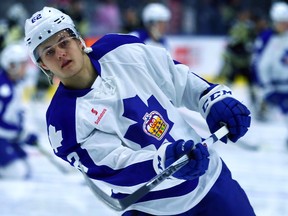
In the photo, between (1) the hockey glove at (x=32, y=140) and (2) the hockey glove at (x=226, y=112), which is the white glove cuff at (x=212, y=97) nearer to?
(2) the hockey glove at (x=226, y=112)

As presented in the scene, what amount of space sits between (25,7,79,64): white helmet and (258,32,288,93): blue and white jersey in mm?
4625

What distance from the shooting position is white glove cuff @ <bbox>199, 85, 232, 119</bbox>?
2.45 metres

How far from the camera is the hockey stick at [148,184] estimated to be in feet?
7.18

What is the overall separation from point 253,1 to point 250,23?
1185 mm

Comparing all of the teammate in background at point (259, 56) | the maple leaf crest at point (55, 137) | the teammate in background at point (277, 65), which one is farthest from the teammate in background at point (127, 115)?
the teammate in background at point (259, 56)

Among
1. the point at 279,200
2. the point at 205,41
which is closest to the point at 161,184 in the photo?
the point at 279,200

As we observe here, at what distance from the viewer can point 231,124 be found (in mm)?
2359

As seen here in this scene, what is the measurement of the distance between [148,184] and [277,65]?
4.86 m

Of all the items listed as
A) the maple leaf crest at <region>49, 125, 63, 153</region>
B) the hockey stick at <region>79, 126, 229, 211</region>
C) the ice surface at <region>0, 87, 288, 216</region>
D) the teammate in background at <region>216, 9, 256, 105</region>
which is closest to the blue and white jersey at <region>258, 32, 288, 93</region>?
the ice surface at <region>0, 87, 288, 216</region>

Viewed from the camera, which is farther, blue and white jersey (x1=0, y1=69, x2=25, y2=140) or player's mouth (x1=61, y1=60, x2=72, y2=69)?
blue and white jersey (x1=0, y1=69, x2=25, y2=140)

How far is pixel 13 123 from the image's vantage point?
5.62m

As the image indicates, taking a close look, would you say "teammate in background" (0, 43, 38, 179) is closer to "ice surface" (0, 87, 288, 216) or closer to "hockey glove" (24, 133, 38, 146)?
"hockey glove" (24, 133, 38, 146)

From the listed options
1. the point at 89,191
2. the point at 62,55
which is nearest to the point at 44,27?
the point at 62,55

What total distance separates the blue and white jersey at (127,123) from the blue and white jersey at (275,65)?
4.47 meters
